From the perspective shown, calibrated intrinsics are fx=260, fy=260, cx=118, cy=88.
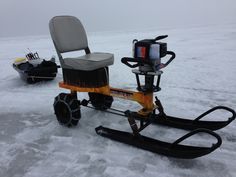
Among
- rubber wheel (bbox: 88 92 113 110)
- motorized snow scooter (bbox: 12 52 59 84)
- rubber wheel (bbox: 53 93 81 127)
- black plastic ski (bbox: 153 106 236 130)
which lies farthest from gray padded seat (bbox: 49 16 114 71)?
motorized snow scooter (bbox: 12 52 59 84)

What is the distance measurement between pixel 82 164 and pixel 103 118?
1139 mm

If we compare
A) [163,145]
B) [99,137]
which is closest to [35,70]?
[99,137]

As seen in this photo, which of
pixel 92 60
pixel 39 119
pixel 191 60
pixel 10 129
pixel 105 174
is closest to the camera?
pixel 105 174

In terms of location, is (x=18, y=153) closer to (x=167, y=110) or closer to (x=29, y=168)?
(x=29, y=168)

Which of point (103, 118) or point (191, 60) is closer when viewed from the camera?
point (103, 118)

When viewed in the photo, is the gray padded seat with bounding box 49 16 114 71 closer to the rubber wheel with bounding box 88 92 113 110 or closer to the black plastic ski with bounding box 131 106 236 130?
the rubber wheel with bounding box 88 92 113 110

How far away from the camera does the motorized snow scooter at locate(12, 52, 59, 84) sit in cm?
553

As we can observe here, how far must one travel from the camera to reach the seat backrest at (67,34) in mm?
3330

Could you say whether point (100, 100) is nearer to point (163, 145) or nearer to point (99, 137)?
point (99, 137)

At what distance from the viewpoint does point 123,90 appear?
3.16 m

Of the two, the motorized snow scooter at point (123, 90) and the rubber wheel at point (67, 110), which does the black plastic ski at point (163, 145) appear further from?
the rubber wheel at point (67, 110)

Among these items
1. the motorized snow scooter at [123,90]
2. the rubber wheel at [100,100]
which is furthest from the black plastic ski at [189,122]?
the rubber wheel at [100,100]

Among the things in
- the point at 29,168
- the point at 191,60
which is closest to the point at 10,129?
the point at 29,168

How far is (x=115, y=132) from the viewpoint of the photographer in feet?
10.0
